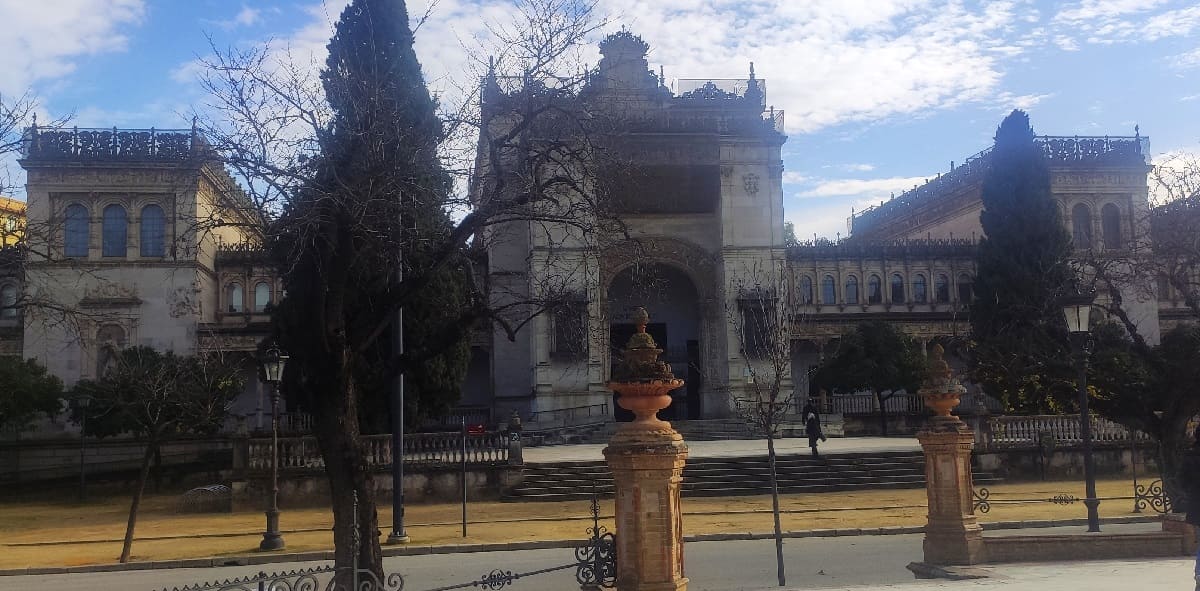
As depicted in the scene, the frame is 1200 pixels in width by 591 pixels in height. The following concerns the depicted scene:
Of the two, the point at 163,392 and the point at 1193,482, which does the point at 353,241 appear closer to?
the point at 1193,482

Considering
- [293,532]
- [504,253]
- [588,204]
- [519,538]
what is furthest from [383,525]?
[504,253]

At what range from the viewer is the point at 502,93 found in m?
10.6

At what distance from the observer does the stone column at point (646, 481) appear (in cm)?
842

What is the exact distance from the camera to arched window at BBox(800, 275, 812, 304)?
154 feet

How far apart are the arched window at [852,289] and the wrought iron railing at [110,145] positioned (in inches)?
1204

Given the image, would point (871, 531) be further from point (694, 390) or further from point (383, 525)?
point (694, 390)

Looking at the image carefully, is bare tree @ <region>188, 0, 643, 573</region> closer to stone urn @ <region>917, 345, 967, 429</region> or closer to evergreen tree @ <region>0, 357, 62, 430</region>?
stone urn @ <region>917, 345, 967, 429</region>

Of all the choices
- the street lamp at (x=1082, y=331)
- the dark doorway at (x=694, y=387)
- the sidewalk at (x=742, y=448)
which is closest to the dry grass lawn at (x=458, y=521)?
the sidewalk at (x=742, y=448)

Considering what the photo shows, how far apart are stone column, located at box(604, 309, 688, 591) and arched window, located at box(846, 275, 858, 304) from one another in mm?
41061

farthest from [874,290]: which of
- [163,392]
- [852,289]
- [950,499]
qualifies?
[950,499]

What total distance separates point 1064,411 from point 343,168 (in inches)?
1159

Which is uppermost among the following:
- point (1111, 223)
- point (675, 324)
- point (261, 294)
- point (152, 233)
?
point (1111, 223)

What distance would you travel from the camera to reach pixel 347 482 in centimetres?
980

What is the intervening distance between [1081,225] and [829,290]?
1265 centimetres
